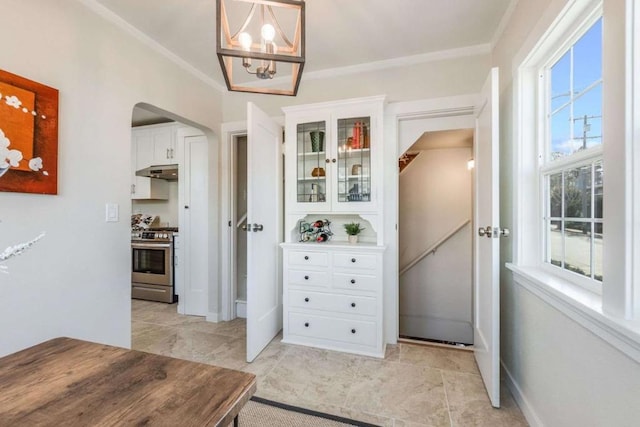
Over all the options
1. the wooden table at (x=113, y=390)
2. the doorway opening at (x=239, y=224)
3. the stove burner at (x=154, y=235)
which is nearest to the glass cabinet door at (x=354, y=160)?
the doorway opening at (x=239, y=224)

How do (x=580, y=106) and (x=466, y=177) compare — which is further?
(x=466, y=177)

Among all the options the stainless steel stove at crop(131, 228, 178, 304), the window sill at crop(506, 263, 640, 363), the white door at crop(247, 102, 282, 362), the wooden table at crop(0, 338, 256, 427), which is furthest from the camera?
the stainless steel stove at crop(131, 228, 178, 304)

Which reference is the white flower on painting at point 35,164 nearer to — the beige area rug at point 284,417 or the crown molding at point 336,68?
the crown molding at point 336,68

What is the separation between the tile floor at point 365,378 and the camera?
1606mm

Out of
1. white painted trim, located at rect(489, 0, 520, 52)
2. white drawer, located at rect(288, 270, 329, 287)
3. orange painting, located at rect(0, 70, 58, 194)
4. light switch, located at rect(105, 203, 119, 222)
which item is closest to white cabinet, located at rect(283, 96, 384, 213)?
white drawer, located at rect(288, 270, 329, 287)

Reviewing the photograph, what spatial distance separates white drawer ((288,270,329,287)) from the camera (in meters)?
2.37

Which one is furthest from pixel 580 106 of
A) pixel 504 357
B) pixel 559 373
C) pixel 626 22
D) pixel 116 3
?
pixel 116 3

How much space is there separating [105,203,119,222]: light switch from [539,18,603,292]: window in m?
2.72

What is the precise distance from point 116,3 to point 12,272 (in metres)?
1.76

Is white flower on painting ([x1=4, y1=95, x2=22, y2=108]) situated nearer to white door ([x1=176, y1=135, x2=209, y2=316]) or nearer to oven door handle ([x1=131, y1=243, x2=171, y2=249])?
white door ([x1=176, y1=135, x2=209, y2=316])

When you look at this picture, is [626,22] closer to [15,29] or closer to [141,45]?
[15,29]

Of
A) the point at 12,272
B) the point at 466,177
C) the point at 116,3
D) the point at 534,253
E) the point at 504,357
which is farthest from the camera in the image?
the point at 466,177

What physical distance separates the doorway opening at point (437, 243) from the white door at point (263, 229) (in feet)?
5.65

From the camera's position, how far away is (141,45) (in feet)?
7.16
